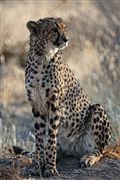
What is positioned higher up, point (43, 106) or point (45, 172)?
point (43, 106)

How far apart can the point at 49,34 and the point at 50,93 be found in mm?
505

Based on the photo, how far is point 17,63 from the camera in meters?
15.6

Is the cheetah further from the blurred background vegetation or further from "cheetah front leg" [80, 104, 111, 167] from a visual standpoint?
the blurred background vegetation

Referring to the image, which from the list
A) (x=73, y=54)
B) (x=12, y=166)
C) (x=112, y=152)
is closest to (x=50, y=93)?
(x=12, y=166)

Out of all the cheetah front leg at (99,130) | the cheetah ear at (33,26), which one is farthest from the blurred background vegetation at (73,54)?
the cheetah ear at (33,26)

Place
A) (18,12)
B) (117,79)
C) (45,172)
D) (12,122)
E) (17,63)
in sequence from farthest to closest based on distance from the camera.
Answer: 1. (18,12)
2. (17,63)
3. (12,122)
4. (117,79)
5. (45,172)

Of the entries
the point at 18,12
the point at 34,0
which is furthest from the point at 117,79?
the point at 34,0

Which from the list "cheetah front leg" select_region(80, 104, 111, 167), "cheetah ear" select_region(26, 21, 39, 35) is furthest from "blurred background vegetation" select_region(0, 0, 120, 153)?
"cheetah ear" select_region(26, 21, 39, 35)

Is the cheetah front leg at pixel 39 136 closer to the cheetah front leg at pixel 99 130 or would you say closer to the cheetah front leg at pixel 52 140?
the cheetah front leg at pixel 52 140

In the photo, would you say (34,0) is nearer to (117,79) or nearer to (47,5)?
(47,5)

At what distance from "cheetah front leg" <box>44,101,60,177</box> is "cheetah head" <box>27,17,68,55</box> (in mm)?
489

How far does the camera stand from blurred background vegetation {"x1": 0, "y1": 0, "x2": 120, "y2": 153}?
33.9 feet

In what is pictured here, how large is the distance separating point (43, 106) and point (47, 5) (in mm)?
12104

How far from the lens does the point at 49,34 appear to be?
6.80m
